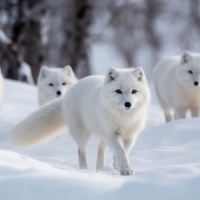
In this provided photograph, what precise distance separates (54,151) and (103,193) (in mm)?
3136

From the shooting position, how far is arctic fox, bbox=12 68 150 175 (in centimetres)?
448

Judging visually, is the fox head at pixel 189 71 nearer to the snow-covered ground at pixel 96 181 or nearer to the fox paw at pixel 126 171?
the snow-covered ground at pixel 96 181

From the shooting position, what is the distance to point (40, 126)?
536cm

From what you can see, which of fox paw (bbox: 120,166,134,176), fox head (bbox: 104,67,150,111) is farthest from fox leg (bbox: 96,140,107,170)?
fox paw (bbox: 120,166,134,176)

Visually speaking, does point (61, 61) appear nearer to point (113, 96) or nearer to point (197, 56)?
point (197, 56)

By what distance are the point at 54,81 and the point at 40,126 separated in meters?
2.37

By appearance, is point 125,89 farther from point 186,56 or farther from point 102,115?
point 186,56

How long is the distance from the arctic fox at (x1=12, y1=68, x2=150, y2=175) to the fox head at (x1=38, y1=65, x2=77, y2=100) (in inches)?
76.9

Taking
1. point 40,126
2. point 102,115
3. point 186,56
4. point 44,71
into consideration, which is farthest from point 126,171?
point 44,71

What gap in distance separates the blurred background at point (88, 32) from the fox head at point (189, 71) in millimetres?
5963

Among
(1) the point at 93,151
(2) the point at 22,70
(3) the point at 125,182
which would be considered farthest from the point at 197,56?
(2) the point at 22,70

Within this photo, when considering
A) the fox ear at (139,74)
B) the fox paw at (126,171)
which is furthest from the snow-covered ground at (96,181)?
the fox ear at (139,74)

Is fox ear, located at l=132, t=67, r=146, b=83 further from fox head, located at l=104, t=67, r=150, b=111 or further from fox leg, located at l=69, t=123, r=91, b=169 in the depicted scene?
fox leg, located at l=69, t=123, r=91, b=169

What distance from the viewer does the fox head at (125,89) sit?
173 inches
